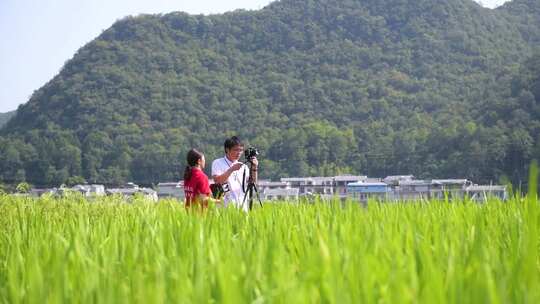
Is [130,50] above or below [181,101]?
above

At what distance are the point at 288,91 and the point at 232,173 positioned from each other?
114050 millimetres

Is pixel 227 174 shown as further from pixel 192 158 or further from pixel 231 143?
pixel 231 143

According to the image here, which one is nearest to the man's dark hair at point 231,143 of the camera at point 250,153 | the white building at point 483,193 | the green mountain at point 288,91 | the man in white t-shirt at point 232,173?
the man in white t-shirt at point 232,173

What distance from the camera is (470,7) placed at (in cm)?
13375

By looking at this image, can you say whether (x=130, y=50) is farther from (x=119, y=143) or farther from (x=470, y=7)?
(x=470, y=7)

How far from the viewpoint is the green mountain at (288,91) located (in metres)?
99.2

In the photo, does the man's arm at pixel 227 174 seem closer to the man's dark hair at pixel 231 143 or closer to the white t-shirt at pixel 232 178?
the white t-shirt at pixel 232 178

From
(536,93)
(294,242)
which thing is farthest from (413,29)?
(294,242)

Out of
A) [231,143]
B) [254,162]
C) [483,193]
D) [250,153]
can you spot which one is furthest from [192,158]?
[483,193]

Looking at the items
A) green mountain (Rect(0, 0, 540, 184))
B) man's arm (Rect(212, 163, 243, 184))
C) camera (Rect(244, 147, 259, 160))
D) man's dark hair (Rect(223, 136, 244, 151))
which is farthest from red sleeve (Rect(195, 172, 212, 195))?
green mountain (Rect(0, 0, 540, 184))

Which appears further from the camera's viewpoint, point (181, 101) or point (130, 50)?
point (130, 50)

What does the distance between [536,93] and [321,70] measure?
5952cm

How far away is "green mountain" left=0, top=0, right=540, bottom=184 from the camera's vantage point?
99.2 metres

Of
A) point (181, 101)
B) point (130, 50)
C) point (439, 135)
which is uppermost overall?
point (130, 50)
